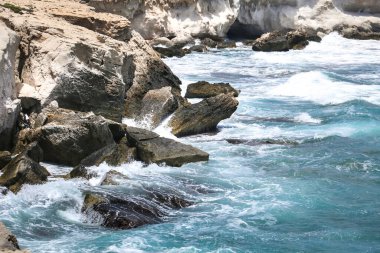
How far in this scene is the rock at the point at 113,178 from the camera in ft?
42.0

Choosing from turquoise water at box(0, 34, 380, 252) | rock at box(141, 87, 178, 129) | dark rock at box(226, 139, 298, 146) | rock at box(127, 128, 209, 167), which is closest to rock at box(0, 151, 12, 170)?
turquoise water at box(0, 34, 380, 252)

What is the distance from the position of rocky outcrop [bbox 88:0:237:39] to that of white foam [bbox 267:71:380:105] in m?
15.0

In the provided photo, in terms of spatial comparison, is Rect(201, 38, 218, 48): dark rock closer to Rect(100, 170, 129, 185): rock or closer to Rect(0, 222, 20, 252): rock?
Rect(100, 170, 129, 185): rock

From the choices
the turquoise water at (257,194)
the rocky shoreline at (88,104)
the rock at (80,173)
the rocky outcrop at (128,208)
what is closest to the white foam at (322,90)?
the turquoise water at (257,194)

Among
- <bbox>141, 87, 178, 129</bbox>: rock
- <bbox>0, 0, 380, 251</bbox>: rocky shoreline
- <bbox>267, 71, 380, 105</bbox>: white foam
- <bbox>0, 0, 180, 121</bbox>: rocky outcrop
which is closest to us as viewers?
<bbox>0, 0, 380, 251</bbox>: rocky shoreline

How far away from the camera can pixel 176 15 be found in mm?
44375

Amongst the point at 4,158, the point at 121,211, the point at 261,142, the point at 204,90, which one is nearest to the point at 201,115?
the point at 261,142

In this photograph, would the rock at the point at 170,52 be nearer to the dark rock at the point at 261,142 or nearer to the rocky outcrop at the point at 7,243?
the dark rock at the point at 261,142

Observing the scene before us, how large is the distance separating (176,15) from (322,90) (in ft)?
66.4

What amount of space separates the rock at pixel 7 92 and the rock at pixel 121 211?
3.48 m

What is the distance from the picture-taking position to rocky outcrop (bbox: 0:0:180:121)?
16172 millimetres

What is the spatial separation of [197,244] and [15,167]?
13.7 ft

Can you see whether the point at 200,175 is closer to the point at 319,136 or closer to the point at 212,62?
the point at 319,136

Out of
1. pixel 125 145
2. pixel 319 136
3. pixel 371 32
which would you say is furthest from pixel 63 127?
pixel 371 32
